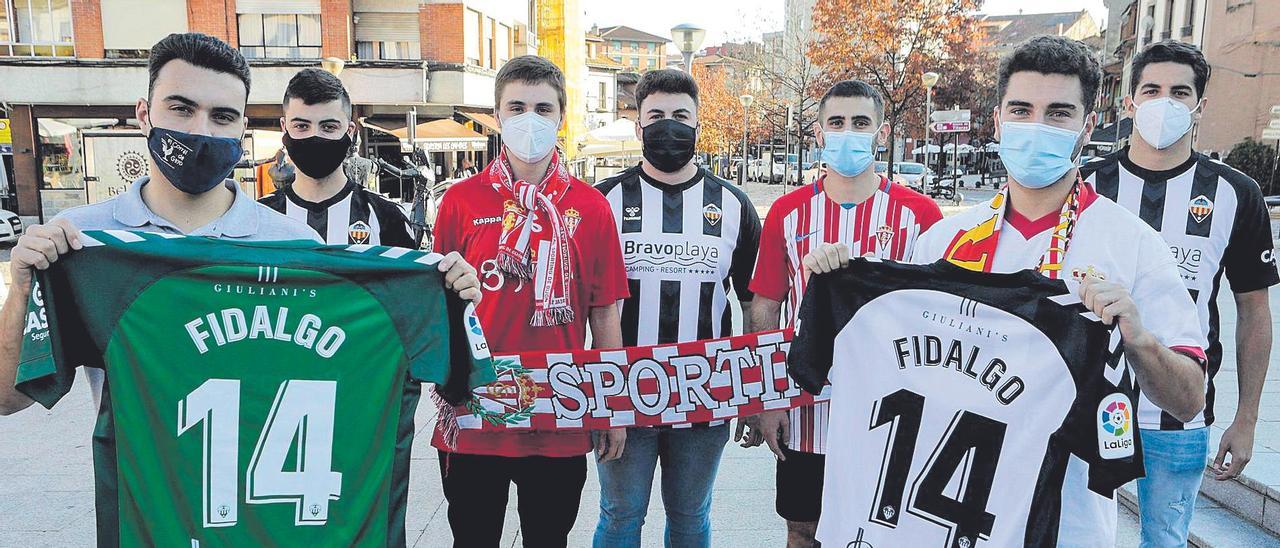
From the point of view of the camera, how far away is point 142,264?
232 cm

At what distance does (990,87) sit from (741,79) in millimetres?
15157

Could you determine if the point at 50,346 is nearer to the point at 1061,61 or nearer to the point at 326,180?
the point at 326,180

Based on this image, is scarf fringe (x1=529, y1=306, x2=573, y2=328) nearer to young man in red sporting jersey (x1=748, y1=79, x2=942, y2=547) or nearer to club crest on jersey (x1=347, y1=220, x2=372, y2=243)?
young man in red sporting jersey (x1=748, y1=79, x2=942, y2=547)

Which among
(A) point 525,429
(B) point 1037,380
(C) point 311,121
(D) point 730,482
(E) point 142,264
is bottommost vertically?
(D) point 730,482

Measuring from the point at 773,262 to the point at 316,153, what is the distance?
2238mm

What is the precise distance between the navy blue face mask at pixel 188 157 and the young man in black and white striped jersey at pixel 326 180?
51.6 inches

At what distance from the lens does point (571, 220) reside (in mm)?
3164

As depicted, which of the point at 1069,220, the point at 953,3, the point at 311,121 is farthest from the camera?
the point at 953,3

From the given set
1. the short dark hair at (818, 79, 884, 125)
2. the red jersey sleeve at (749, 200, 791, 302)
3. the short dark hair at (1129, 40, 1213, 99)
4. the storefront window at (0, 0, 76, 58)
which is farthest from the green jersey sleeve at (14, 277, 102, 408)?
the storefront window at (0, 0, 76, 58)

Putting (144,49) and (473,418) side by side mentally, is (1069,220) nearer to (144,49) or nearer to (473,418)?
(473,418)

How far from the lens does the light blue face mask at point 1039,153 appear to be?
2.54 metres

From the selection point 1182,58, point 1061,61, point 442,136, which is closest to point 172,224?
point 1061,61

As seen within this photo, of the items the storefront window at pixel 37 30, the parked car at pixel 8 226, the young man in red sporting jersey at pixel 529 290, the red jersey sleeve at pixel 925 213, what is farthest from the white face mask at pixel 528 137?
the storefront window at pixel 37 30

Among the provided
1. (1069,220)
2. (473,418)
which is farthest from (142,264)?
(1069,220)
